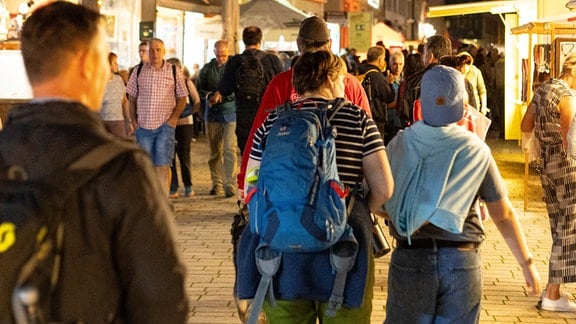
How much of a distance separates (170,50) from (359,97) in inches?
826

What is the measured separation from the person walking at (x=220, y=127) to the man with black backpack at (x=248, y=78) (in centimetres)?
115

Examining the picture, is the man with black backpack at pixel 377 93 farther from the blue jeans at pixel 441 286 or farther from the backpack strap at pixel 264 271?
the backpack strap at pixel 264 271

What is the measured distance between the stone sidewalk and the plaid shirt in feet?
3.75

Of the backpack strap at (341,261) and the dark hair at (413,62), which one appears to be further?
the dark hair at (413,62)

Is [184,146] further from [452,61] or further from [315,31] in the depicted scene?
[315,31]

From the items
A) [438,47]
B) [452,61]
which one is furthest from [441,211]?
[438,47]

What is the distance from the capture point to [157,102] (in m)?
11.4

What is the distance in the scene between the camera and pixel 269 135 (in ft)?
14.2

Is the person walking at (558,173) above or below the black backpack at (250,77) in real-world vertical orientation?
below

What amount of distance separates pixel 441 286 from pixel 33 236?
95.1 inches

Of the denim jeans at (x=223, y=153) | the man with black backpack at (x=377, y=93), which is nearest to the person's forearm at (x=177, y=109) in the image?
the denim jeans at (x=223, y=153)

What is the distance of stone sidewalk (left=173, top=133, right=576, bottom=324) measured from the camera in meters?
7.24

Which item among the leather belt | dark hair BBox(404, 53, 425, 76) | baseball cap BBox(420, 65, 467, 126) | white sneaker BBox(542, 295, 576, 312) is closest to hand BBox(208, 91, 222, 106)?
dark hair BBox(404, 53, 425, 76)

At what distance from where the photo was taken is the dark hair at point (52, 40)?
2.59 meters
